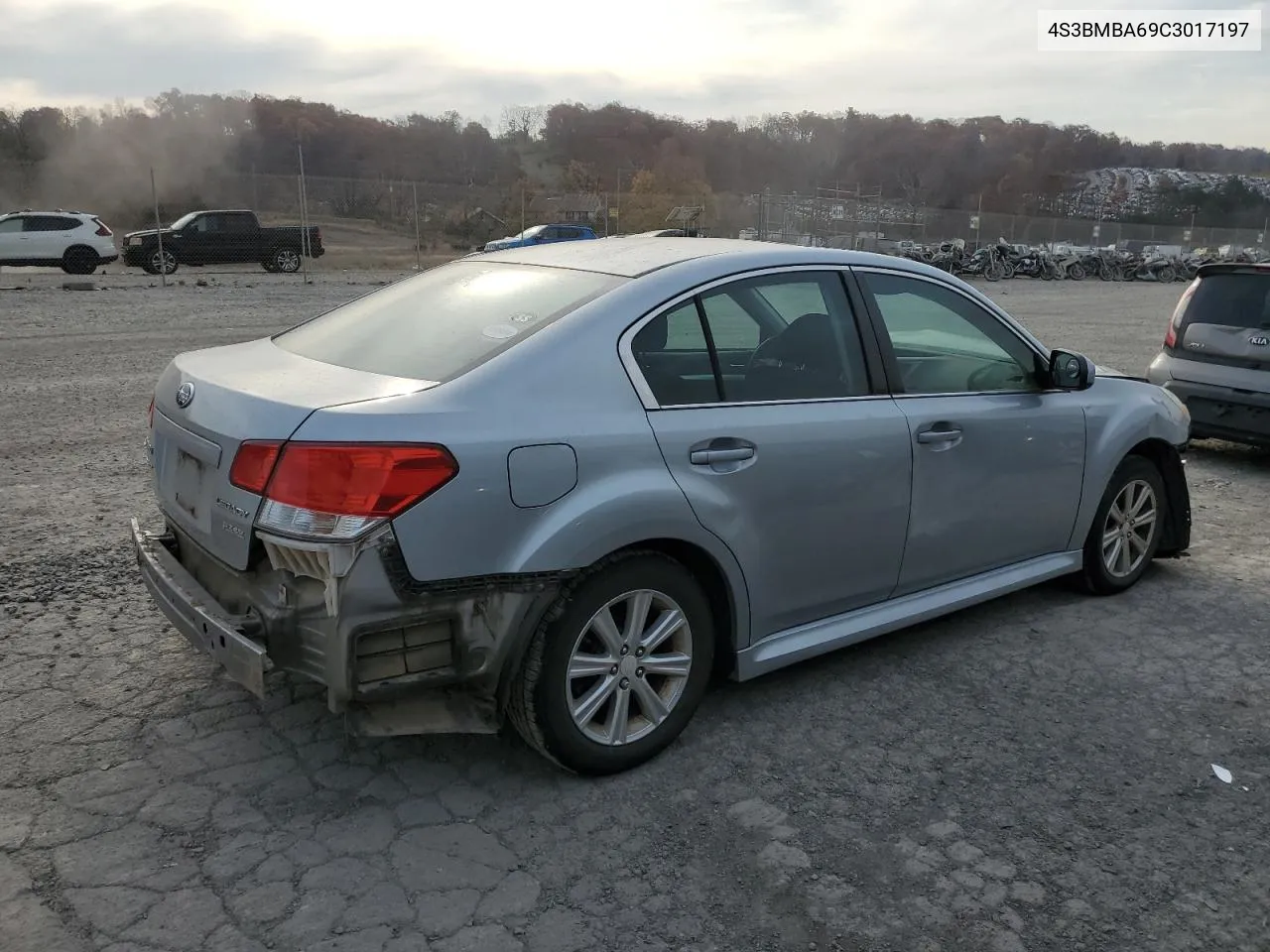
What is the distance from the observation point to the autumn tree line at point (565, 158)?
174 feet

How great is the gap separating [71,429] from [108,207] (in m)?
50.7

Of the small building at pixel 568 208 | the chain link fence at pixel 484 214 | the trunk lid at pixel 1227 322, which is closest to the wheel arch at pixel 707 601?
the trunk lid at pixel 1227 322

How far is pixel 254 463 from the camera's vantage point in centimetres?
283

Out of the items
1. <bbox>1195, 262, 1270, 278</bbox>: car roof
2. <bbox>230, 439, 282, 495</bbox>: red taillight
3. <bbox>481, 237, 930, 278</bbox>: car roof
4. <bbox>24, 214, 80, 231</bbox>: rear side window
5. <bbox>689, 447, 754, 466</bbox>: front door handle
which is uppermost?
<bbox>24, 214, 80, 231</bbox>: rear side window

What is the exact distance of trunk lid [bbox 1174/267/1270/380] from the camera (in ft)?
25.2

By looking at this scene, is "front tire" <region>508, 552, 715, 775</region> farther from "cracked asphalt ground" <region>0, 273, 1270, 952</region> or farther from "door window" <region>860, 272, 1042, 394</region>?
"door window" <region>860, 272, 1042, 394</region>

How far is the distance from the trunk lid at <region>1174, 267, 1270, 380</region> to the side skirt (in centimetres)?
409

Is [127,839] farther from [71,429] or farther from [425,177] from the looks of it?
[425,177]

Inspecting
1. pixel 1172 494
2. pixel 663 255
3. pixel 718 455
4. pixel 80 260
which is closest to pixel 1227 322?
pixel 1172 494

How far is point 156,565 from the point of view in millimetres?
3338

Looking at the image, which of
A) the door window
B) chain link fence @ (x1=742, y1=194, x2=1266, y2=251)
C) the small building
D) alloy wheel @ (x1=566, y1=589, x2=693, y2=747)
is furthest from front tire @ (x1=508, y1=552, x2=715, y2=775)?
the small building

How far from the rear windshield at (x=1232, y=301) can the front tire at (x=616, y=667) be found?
251 inches

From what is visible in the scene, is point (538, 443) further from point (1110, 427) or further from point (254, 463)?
point (1110, 427)

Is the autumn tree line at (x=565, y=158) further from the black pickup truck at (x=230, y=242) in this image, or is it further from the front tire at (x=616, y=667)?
the front tire at (x=616, y=667)
